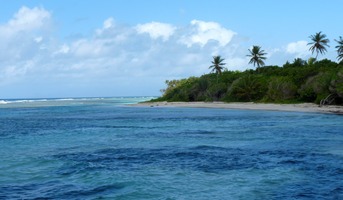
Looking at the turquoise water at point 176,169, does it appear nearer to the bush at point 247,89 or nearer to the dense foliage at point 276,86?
the dense foliage at point 276,86

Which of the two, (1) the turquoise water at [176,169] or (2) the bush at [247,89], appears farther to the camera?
(2) the bush at [247,89]

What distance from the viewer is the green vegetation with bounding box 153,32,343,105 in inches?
2598

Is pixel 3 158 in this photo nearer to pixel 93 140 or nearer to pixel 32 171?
pixel 32 171

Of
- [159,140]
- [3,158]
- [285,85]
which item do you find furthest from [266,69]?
[3,158]

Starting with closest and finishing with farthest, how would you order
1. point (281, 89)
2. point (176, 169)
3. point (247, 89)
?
1. point (176, 169)
2. point (281, 89)
3. point (247, 89)

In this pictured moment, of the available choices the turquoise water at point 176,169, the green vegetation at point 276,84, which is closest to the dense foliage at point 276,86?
the green vegetation at point 276,84

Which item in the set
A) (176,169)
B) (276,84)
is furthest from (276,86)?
(176,169)

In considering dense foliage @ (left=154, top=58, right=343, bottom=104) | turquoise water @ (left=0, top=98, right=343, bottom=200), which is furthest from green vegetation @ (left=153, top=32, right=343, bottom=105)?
turquoise water @ (left=0, top=98, right=343, bottom=200)

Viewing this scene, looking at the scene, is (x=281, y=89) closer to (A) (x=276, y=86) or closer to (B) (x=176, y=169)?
(A) (x=276, y=86)

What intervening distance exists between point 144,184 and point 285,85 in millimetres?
67832

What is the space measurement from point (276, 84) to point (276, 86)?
45 centimetres

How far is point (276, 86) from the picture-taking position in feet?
267

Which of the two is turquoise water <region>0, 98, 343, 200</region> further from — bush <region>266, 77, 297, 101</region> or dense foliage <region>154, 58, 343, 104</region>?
bush <region>266, 77, 297, 101</region>

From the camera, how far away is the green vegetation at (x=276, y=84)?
217 ft
